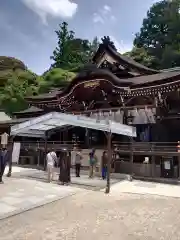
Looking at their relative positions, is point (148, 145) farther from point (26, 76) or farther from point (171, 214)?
point (26, 76)

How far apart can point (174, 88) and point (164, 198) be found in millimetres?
7122

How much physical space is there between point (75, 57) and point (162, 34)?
1752 centimetres

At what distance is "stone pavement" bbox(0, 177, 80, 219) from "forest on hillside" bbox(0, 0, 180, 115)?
51.5 ft

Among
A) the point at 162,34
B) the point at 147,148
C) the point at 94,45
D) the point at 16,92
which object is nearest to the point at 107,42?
the point at 147,148

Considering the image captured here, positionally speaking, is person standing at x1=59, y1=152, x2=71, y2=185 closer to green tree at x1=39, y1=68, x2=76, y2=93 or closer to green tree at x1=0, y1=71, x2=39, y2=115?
green tree at x1=0, y1=71, x2=39, y2=115

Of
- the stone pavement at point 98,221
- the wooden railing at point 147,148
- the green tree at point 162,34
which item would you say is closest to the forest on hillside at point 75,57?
the green tree at point 162,34

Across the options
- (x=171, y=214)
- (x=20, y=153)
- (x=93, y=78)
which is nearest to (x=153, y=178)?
(x=171, y=214)

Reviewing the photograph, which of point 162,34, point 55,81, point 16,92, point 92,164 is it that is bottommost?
point 92,164

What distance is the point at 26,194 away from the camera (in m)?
10.1

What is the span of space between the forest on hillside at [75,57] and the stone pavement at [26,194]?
618 inches

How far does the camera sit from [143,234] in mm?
6125

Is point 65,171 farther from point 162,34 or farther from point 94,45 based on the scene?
point 94,45

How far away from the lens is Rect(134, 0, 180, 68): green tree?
132ft

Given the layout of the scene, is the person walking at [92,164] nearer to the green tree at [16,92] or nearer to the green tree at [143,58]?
the green tree at [16,92]
